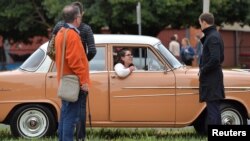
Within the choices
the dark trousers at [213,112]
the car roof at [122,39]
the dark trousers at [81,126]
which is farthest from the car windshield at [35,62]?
the dark trousers at [213,112]

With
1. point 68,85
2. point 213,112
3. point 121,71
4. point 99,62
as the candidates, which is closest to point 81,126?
point 68,85

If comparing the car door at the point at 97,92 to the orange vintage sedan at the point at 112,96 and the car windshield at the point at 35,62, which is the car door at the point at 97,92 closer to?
the orange vintage sedan at the point at 112,96

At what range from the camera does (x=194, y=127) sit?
1009 cm

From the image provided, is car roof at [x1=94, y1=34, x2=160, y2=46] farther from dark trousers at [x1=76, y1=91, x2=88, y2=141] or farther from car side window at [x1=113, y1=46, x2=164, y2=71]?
dark trousers at [x1=76, y1=91, x2=88, y2=141]

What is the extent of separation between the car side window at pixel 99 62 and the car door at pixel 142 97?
0.70 feet

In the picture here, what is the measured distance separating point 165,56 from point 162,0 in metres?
16.1

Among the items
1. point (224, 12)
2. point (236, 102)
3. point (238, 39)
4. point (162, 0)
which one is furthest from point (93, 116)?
point (238, 39)

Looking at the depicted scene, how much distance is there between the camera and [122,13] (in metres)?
25.9

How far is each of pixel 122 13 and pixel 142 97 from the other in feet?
55.8

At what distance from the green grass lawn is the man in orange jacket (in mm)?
1522

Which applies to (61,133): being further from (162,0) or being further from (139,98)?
(162,0)

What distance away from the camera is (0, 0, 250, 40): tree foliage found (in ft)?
84.3

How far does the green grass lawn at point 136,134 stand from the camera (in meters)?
8.83

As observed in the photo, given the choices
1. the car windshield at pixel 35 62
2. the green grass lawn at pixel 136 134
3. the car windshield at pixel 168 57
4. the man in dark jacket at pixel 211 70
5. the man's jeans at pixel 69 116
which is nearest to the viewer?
the man's jeans at pixel 69 116
